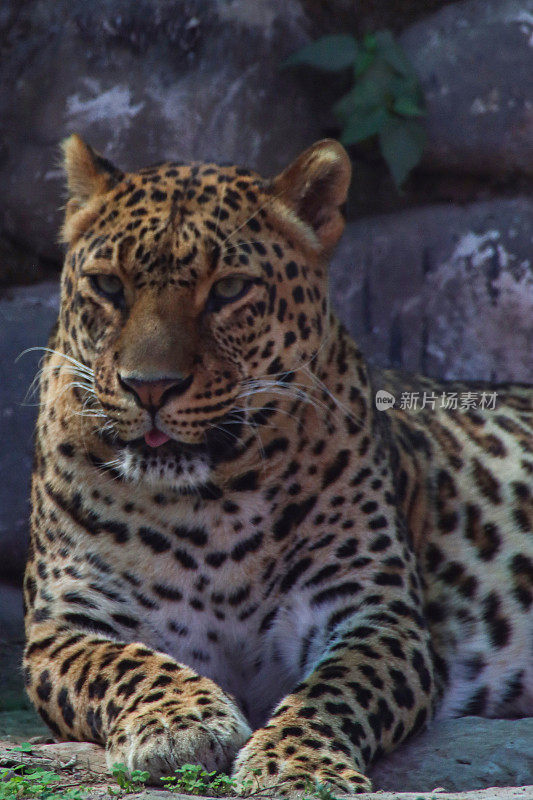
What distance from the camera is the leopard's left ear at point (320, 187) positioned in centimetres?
493

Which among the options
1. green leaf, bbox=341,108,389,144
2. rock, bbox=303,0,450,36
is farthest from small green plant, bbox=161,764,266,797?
rock, bbox=303,0,450,36

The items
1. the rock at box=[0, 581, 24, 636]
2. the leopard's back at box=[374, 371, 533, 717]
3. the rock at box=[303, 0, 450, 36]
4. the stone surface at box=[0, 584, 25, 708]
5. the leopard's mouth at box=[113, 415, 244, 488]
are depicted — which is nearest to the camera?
the leopard's mouth at box=[113, 415, 244, 488]

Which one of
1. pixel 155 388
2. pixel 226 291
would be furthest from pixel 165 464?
pixel 226 291

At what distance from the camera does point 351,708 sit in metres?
4.36

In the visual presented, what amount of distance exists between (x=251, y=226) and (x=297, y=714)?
1.86 metres

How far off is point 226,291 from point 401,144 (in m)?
3.44

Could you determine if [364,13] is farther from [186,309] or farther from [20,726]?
[20,726]

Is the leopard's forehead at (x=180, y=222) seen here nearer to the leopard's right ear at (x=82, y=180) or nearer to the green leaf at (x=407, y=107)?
the leopard's right ear at (x=82, y=180)

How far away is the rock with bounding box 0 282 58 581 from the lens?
7.47 meters

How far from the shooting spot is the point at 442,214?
314 inches

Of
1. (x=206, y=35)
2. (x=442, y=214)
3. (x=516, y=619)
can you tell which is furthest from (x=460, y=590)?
(x=206, y=35)

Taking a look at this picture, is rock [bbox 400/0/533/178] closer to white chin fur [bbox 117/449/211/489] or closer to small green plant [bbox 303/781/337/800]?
white chin fur [bbox 117/449/211/489]

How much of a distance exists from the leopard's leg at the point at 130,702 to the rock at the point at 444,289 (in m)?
3.71

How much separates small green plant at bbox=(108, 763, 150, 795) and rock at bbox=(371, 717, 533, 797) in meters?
0.88
